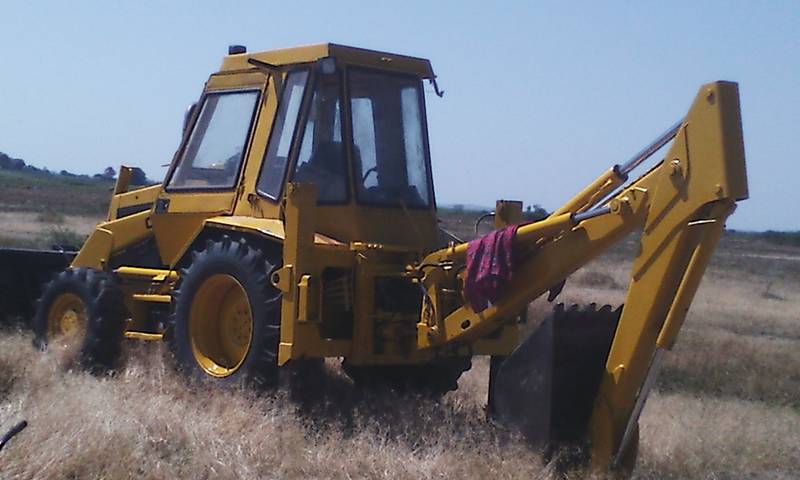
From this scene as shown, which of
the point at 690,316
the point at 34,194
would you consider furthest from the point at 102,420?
the point at 34,194

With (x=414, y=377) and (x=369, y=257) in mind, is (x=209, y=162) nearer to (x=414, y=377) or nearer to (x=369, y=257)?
(x=369, y=257)

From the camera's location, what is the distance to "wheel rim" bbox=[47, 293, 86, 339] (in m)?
11.0

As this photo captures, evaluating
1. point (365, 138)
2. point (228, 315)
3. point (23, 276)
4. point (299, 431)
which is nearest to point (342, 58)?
point (365, 138)

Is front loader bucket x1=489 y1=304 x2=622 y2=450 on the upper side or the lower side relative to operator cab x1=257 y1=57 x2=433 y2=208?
lower

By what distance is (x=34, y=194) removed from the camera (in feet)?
217

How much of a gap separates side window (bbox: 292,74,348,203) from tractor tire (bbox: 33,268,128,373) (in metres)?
2.46

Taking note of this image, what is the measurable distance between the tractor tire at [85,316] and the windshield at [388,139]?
9.09 feet

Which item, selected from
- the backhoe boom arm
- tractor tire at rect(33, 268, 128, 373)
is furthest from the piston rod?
tractor tire at rect(33, 268, 128, 373)

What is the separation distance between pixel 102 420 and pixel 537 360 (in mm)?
2803

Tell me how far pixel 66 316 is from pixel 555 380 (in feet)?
17.7

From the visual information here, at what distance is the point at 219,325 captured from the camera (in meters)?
9.59

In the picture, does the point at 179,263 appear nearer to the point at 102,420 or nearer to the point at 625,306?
the point at 102,420

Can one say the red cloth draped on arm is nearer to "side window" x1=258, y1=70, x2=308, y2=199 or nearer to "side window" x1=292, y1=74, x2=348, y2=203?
"side window" x1=292, y1=74, x2=348, y2=203

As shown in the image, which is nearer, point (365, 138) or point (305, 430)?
point (305, 430)
